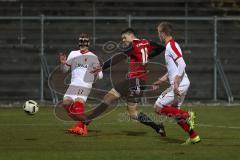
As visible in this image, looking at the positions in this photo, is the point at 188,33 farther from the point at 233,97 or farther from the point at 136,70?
the point at 136,70

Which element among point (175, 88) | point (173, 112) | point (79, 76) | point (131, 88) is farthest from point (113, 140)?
point (79, 76)

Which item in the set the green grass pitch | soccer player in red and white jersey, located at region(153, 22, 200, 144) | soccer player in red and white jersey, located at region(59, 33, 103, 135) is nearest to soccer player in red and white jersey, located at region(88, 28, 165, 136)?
soccer player in red and white jersey, located at region(59, 33, 103, 135)

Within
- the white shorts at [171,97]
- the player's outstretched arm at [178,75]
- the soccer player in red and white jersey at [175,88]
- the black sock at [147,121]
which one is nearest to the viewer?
the player's outstretched arm at [178,75]

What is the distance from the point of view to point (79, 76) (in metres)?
17.1

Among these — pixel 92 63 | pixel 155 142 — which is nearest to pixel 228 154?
pixel 155 142

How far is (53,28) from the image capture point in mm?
28391

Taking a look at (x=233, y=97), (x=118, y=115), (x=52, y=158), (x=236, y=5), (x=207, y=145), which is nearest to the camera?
(x=52, y=158)

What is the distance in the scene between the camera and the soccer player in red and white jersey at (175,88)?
13859mm

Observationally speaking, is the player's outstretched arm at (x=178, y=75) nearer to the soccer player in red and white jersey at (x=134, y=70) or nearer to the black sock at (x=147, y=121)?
the black sock at (x=147, y=121)

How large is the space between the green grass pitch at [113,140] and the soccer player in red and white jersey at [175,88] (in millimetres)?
431

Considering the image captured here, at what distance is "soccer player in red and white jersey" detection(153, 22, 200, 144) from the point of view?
45.5ft

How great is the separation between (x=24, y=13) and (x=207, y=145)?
18289 millimetres

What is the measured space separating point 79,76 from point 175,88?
4055 mm

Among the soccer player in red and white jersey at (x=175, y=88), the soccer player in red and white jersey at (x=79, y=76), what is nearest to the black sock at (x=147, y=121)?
the soccer player in red and white jersey at (x=175, y=88)
